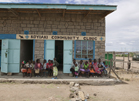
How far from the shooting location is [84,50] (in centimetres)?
657

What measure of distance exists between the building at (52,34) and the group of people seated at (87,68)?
0.40 meters

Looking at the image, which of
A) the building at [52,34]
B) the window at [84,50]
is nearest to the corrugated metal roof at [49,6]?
the building at [52,34]

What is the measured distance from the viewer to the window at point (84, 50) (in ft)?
21.5

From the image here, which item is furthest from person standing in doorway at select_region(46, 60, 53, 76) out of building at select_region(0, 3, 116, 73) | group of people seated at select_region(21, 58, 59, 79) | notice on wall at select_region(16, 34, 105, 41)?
notice on wall at select_region(16, 34, 105, 41)

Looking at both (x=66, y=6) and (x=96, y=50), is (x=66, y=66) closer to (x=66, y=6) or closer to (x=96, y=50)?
(x=96, y=50)

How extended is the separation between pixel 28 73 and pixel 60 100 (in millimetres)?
3408

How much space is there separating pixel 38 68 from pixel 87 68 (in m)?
2.64

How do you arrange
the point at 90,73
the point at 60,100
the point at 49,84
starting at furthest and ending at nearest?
the point at 90,73, the point at 49,84, the point at 60,100

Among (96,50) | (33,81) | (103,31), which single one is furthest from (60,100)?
(103,31)

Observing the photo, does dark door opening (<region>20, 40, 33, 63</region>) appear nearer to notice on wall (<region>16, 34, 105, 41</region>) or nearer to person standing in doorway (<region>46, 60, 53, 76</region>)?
notice on wall (<region>16, 34, 105, 41</region>)

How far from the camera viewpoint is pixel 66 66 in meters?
6.46

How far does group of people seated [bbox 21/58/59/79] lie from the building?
0.45m

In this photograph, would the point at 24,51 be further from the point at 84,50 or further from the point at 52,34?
the point at 84,50

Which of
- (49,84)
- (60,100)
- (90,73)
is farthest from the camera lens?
(90,73)
